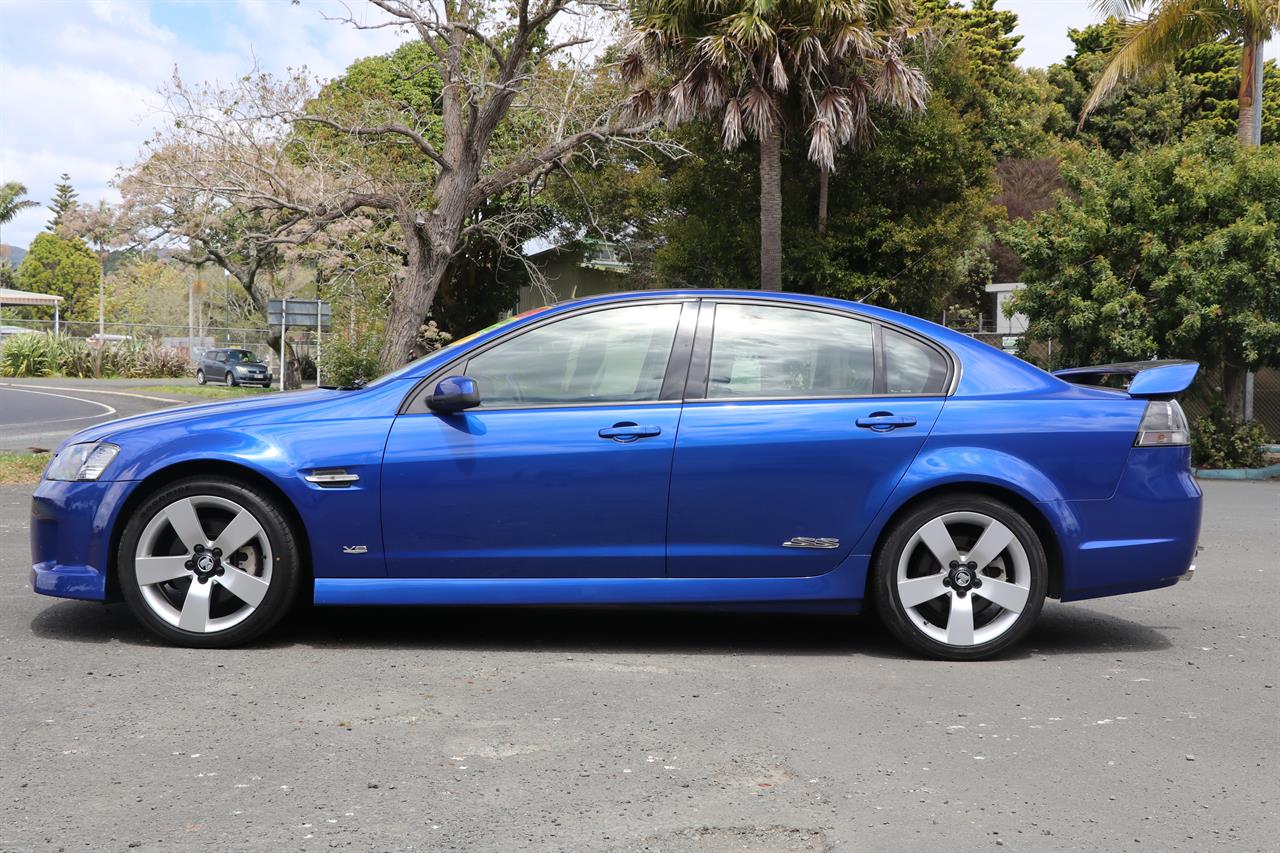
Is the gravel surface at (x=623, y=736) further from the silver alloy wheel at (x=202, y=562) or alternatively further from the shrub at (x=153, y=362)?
the shrub at (x=153, y=362)

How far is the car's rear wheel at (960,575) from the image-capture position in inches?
206

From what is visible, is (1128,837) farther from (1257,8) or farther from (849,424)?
(1257,8)

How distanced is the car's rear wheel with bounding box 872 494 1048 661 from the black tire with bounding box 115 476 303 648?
2532mm

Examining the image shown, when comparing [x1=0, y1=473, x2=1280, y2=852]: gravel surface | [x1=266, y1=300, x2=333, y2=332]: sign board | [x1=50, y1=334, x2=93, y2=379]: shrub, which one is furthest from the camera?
[x1=50, y1=334, x2=93, y2=379]: shrub

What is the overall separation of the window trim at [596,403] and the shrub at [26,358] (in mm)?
45949

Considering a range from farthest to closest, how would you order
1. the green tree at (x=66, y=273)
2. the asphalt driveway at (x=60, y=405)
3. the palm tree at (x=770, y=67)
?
the green tree at (x=66, y=273) < the palm tree at (x=770, y=67) < the asphalt driveway at (x=60, y=405)

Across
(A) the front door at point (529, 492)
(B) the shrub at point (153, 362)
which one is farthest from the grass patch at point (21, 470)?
(B) the shrub at point (153, 362)

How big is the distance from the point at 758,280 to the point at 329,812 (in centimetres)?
2325

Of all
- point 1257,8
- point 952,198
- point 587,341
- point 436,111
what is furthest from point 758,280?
point 587,341

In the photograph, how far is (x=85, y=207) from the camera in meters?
39.7

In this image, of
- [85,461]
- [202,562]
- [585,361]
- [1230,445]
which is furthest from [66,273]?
[585,361]

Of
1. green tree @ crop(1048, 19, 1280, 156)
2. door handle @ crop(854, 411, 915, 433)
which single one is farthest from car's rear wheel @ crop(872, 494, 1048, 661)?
green tree @ crop(1048, 19, 1280, 156)

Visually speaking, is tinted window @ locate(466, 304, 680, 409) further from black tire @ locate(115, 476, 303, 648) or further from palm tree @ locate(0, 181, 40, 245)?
palm tree @ locate(0, 181, 40, 245)

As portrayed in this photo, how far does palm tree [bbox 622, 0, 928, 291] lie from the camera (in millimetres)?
20391
